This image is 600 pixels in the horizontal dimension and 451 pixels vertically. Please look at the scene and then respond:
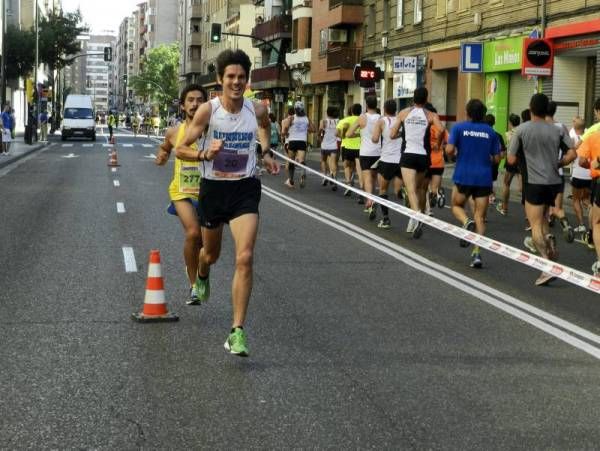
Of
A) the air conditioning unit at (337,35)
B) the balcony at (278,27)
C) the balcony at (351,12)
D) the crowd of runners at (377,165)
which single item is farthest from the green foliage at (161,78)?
the crowd of runners at (377,165)

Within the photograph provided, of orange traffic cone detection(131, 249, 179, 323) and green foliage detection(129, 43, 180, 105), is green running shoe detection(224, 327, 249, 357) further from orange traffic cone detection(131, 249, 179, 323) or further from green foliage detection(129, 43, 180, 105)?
green foliage detection(129, 43, 180, 105)

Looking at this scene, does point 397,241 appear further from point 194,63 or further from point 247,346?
point 194,63

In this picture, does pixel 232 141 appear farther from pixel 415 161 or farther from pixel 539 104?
pixel 415 161

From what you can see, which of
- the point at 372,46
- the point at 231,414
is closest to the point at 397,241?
the point at 231,414

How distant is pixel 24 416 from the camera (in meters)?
5.43

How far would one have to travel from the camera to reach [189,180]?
886 cm

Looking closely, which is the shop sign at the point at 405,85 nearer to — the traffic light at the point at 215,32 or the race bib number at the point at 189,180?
the traffic light at the point at 215,32

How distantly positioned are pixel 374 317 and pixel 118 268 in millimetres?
3507

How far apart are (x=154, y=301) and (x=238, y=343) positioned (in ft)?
4.92

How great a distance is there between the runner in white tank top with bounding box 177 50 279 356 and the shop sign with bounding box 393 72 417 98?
33015mm

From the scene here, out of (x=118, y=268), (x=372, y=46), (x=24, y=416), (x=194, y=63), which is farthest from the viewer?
(x=194, y=63)

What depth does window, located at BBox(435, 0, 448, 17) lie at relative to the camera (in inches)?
1504

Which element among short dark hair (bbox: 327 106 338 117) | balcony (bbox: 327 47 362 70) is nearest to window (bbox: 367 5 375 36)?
balcony (bbox: 327 47 362 70)

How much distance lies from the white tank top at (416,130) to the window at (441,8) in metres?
24.3
